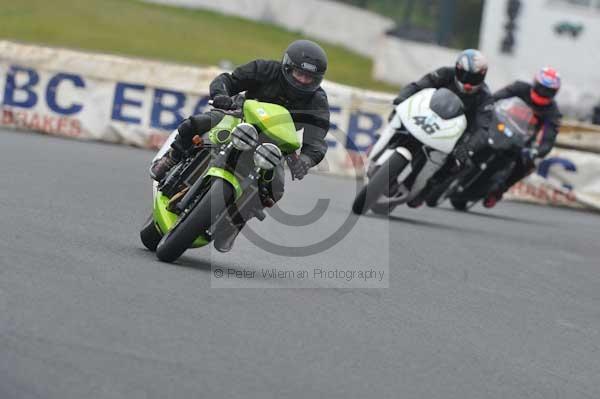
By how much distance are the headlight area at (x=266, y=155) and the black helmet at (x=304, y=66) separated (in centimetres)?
81

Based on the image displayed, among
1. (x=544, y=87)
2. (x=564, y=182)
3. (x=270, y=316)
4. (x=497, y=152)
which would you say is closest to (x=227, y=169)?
(x=270, y=316)

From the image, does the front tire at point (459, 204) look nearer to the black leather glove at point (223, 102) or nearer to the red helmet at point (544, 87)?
the red helmet at point (544, 87)

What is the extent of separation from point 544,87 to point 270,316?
368 inches

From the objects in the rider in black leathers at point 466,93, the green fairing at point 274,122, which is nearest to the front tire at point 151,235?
the green fairing at point 274,122

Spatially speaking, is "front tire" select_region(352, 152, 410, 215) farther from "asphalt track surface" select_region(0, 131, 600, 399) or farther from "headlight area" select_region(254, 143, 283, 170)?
"headlight area" select_region(254, 143, 283, 170)

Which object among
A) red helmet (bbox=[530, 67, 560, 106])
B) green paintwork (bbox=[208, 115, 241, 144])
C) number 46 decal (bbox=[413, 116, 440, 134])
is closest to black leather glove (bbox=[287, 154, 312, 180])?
green paintwork (bbox=[208, 115, 241, 144])

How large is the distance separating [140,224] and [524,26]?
3029 centimetres

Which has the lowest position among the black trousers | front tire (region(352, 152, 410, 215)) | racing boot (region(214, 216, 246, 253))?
the black trousers

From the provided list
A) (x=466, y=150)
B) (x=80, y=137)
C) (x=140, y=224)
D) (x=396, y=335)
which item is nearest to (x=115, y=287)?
(x=396, y=335)

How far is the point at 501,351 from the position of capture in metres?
7.37

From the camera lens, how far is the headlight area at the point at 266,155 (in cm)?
809

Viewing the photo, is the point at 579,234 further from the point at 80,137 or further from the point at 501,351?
the point at 501,351

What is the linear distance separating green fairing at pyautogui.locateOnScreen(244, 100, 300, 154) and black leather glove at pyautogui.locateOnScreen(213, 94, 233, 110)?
0.29 metres

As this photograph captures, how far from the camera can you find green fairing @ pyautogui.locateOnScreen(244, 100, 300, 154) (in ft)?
27.1
